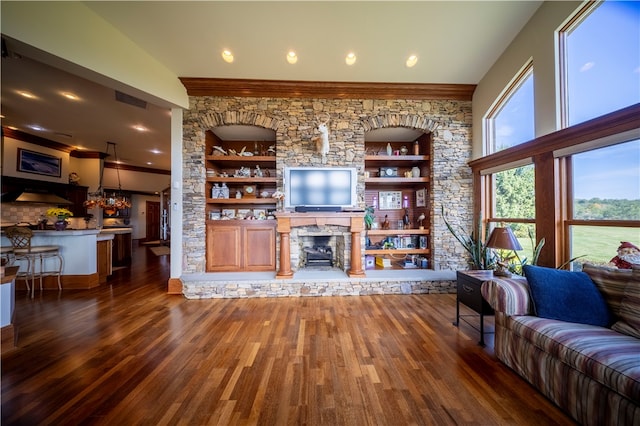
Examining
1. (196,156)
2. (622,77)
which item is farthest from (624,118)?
(196,156)

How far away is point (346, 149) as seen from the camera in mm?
4047

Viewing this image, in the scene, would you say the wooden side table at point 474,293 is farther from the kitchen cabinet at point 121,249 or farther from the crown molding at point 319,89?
the kitchen cabinet at point 121,249

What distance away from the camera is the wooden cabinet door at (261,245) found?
407cm

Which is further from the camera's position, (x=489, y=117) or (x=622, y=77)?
(x=489, y=117)

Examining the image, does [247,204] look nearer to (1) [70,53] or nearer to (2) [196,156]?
(2) [196,156]

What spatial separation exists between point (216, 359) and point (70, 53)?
12.2 ft

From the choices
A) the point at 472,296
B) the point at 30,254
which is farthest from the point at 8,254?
the point at 472,296

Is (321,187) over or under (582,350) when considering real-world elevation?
over

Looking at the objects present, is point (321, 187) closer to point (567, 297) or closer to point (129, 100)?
point (567, 297)

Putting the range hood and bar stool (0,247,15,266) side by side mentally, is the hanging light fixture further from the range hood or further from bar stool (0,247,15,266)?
bar stool (0,247,15,266)

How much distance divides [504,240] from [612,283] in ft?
2.38

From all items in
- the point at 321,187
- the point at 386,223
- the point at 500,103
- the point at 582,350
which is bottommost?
the point at 582,350

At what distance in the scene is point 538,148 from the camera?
288 centimetres

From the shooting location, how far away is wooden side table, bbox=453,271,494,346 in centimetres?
226
